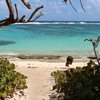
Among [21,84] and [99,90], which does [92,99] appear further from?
[21,84]

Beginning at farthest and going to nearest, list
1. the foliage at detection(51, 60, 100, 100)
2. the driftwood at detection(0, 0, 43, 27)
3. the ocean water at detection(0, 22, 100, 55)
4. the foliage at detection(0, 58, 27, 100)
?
the ocean water at detection(0, 22, 100, 55) → the foliage at detection(0, 58, 27, 100) → the foliage at detection(51, 60, 100, 100) → the driftwood at detection(0, 0, 43, 27)

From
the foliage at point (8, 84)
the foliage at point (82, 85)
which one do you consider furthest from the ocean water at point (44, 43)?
the foliage at point (82, 85)

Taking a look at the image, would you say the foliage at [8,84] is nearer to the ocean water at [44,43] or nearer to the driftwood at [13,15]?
the ocean water at [44,43]

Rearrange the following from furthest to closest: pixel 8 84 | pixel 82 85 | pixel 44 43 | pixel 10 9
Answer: pixel 44 43 < pixel 8 84 < pixel 82 85 < pixel 10 9

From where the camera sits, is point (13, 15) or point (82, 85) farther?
point (82, 85)

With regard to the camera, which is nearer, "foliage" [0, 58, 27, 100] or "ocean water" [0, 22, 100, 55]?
"foliage" [0, 58, 27, 100]

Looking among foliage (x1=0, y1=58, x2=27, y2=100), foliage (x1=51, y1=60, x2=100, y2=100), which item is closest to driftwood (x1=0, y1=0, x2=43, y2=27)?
foliage (x1=51, y1=60, x2=100, y2=100)

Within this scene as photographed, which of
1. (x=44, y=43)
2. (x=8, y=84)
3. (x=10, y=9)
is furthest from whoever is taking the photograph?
(x=44, y=43)

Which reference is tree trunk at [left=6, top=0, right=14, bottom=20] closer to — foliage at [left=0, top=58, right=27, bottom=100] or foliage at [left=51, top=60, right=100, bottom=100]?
foliage at [left=51, top=60, right=100, bottom=100]

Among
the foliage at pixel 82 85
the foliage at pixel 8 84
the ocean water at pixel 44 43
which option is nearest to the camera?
the foliage at pixel 82 85

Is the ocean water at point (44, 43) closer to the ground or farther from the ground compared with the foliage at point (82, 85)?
A: closer to the ground

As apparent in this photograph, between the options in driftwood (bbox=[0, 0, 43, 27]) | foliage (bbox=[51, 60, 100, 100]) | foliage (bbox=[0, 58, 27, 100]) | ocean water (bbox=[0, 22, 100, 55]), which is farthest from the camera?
ocean water (bbox=[0, 22, 100, 55])

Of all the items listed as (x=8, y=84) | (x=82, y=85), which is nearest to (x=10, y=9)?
(x=82, y=85)

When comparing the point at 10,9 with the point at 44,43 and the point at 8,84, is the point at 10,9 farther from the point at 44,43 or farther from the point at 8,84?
the point at 44,43
